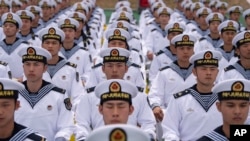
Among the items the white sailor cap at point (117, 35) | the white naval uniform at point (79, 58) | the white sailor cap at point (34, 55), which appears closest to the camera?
the white sailor cap at point (34, 55)

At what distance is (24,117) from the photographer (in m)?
5.39

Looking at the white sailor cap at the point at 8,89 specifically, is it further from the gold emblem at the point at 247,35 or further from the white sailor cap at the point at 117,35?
the gold emblem at the point at 247,35

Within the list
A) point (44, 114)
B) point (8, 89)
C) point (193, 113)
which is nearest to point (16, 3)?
point (44, 114)

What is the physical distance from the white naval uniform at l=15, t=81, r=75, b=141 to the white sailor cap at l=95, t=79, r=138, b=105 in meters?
0.68

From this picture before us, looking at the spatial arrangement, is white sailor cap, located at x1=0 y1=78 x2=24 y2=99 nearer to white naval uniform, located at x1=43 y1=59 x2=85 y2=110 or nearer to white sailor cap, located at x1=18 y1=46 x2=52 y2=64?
white sailor cap, located at x1=18 y1=46 x2=52 y2=64

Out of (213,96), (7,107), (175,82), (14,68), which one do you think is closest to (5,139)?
(7,107)

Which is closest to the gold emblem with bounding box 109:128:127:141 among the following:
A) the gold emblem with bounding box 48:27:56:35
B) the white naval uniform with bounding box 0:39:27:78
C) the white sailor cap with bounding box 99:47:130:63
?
the white sailor cap with bounding box 99:47:130:63

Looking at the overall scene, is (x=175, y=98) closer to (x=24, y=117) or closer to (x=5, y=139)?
(x=24, y=117)

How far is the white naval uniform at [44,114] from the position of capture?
5.38 meters

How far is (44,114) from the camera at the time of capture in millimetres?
5434

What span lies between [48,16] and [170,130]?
910cm

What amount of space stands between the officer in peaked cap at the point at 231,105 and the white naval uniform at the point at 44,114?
175 cm

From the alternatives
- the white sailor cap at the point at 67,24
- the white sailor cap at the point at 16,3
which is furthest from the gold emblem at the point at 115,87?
the white sailor cap at the point at 16,3

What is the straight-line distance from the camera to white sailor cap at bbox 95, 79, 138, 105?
4648 mm
